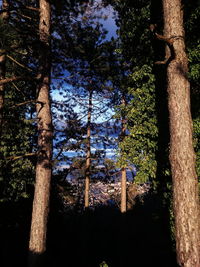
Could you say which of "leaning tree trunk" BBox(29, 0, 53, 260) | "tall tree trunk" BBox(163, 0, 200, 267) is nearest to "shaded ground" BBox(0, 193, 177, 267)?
"tall tree trunk" BBox(163, 0, 200, 267)

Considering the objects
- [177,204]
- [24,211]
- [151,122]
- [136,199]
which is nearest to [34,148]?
[24,211]

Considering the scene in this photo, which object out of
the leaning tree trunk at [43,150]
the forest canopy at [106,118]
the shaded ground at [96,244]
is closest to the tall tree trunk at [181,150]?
the forest canopy at [106,118]

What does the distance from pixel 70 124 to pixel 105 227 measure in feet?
37.0

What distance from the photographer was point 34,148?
39.3ft

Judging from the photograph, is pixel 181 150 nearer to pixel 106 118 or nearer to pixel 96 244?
pixel 106 118

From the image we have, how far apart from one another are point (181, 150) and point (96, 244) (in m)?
13.2

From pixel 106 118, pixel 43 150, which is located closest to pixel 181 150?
pixel 43 150

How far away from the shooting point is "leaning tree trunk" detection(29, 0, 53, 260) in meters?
4.62

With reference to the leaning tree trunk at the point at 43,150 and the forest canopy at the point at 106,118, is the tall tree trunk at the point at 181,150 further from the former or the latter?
the leaning tree trunk at the point at 43,150

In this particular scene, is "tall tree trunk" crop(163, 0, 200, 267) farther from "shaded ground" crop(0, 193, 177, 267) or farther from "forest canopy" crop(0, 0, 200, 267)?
"shaded ground" crop(0, 193, 177, 267)

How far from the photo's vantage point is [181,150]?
4.37m

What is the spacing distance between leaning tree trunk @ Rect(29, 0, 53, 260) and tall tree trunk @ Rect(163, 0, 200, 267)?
3190mm

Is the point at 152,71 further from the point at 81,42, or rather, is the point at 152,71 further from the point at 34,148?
the point at 34,148

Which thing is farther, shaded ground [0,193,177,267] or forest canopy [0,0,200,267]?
shaded ground [0,193,177,267]
